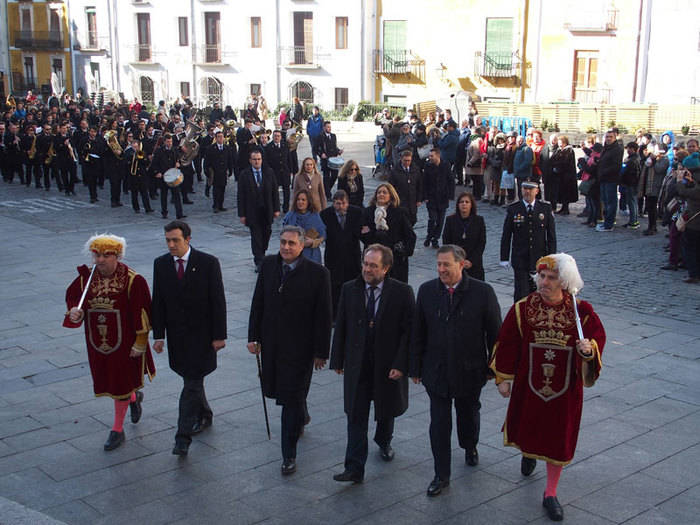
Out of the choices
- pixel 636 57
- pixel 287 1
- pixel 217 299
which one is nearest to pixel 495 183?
pixel 217 299

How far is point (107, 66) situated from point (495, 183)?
3788 cm

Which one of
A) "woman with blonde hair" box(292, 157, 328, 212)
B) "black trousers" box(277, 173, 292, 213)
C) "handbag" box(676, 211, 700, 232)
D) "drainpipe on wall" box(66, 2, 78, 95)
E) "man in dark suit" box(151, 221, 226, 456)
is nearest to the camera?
"man in dark suit" box(151, 221, 226, 456)

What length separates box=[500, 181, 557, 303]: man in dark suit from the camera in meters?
9.59

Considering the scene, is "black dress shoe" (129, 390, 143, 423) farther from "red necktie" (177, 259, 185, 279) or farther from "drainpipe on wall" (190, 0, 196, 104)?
"drainpipe on wall" (190, 0, 196, 104)

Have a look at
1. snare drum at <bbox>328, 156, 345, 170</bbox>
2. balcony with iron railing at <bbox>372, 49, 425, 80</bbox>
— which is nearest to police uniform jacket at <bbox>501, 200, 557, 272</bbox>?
snare drum at <bbox>328, 156, 345, 170</bbox>

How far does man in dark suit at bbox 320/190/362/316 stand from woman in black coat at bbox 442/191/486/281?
101cm

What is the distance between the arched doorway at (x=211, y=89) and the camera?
4656cm

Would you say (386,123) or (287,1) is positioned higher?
(287,1)

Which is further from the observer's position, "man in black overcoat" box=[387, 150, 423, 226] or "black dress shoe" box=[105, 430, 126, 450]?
"man in black overcoat" box=[387, 150, 423, 226]

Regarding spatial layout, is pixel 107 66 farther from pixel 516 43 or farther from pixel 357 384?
pixel 357 384

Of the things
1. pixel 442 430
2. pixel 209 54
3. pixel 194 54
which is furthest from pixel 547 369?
pixel 194 54

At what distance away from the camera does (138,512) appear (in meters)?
5.54

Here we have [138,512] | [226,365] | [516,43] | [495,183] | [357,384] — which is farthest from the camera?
[516,43]

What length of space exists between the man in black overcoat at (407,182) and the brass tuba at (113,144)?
8.57 meters
